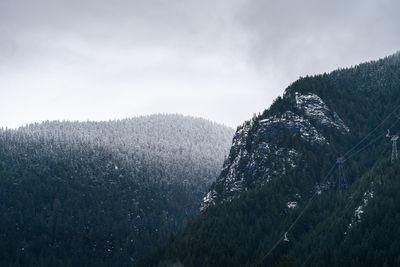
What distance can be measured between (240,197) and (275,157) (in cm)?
2204

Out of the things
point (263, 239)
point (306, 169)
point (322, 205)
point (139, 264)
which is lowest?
point (139, 264)

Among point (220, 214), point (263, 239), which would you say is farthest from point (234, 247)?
point (220, 214)

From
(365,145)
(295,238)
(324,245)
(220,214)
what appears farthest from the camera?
(365,145)

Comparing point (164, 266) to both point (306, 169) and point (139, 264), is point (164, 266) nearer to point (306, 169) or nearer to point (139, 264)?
point (139, 264)

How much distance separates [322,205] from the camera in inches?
6545

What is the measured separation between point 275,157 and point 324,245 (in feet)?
197

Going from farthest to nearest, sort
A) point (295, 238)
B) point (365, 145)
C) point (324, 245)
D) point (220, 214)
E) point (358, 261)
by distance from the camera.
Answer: point (365, 145), point (220, 214), point (295, 238), point (324, 245), point (358, 261)

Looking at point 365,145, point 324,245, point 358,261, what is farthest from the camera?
point 365,145

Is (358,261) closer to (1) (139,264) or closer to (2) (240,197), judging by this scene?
(2) (240,197)

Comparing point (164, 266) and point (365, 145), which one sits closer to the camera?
point (164, 266)

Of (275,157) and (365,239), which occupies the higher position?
(275,157)

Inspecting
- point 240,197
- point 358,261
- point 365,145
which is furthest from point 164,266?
point 365,145

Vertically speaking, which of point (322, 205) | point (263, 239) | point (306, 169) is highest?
point (306, 169)

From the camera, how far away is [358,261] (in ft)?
431
